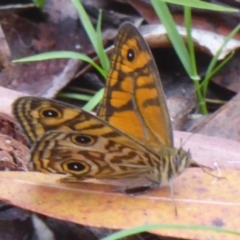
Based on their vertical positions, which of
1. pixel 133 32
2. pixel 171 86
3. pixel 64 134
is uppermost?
pixel 133 32

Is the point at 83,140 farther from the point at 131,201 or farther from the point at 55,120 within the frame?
the point at 131,201

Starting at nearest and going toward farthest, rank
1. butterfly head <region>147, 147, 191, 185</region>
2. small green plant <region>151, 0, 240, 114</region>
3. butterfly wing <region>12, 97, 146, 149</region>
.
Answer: butterfly wing <region>12, 97, 146, 149</region>
butterfly head <region>147, 147, 191, 185</region>
small green plant <region>151, 0, 240, 114</region>

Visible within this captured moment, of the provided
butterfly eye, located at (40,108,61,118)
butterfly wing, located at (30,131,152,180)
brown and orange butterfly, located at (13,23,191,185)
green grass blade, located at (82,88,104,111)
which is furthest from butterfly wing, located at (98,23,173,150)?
green grass blade, located at (82,88,104,111)

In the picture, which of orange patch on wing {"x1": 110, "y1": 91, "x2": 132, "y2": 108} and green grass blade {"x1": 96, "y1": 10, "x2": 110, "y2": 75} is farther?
green grass blade {"x1": 96, "y1": 10, "x2": 110, "y2": 75}

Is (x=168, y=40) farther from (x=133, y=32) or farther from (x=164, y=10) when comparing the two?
(x=133, y=32)

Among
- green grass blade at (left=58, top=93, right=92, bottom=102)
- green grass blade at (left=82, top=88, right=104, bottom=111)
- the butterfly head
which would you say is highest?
the butterfly head

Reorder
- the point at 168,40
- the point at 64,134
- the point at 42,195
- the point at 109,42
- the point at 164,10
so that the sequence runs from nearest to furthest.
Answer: the point at 64,134 → the point at 42,195 → the point at 164,10 → the point at 168,40 → the point at 109,42

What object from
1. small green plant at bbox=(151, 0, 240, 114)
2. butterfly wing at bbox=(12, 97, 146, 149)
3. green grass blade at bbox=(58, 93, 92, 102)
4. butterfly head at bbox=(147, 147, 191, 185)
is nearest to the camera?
butterfly wing at bbox=(12, 97, 146, 149)

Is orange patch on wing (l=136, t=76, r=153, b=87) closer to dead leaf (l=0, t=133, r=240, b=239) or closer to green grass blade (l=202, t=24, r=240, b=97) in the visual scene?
dead leaf (l=0, t=133, r=240, b=239)

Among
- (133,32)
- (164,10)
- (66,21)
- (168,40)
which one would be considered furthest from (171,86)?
(133,32)
